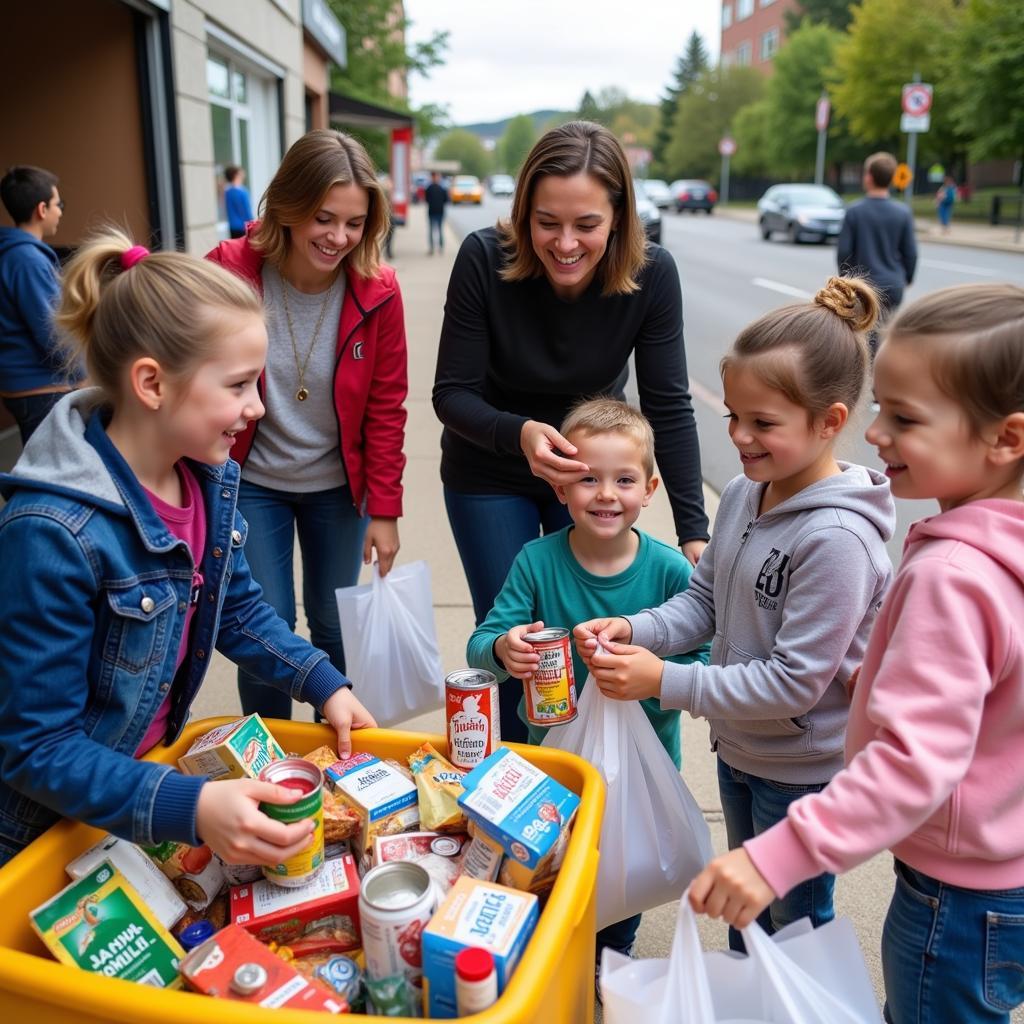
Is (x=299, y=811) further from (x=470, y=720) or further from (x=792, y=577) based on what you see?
(x=792, y=577)

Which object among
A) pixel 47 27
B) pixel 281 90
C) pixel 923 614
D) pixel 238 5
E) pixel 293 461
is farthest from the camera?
pixel 281 90

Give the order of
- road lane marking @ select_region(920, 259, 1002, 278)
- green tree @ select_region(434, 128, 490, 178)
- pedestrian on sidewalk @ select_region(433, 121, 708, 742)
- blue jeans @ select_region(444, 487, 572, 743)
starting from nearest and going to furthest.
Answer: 1. pedestrian on sidewalk @ select_region(433, 121, 708, 742)
2. blue jeans @ select_region(444, 487, 572, 743)
3. road lane marking @ select_region(920, 259, 1002, 278)
4. green tree @ select_region(434, 128, 490, 178)

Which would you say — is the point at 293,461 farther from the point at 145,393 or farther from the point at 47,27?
the point at 47,27

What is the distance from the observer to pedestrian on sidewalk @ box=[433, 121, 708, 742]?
2.39m

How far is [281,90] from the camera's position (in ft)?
43.8

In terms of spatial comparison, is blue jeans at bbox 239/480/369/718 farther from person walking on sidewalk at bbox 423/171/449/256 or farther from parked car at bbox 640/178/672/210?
parked car at bbox 640/178/672/210

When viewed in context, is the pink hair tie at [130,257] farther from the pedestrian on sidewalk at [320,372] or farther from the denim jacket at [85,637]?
the pedestrian on sidewalk at [320,372]

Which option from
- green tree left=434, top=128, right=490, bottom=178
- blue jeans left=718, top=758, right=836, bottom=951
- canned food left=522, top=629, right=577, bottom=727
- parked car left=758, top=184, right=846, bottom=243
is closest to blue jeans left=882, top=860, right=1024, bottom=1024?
blue jeans left=718, top=758, right=836, bottom=951

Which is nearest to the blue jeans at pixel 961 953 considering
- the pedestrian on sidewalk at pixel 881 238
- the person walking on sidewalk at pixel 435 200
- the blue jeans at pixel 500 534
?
the blue jeans at pixel 500 534

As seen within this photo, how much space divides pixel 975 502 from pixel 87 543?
133 cm

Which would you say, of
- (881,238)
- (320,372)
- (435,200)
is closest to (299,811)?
(320,372)

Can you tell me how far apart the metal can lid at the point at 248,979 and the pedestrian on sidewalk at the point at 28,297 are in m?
3.98

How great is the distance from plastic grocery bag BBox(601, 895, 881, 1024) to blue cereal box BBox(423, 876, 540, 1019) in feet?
0.46

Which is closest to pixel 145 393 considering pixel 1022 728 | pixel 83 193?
pixel 1022 728
